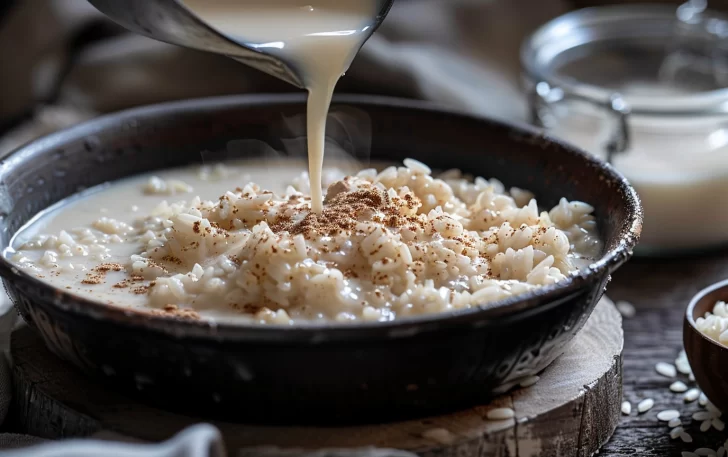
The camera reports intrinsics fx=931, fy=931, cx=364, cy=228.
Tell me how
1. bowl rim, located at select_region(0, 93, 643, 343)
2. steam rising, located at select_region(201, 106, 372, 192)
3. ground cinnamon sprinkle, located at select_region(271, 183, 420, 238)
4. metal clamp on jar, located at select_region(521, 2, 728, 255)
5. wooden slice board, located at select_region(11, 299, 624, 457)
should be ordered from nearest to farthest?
bowl rim, located at select_region(0, 93, 643, 343) → wooden slice board, located at select_region(11, 299, 624, 457) → ground cinnamon sprinkle, located at select_region(271, 183, 420, 238) → steam rising, located at select_region(201, 106, 372, 192) → metal clamp on jar, located at select_region(521, 2, 728, 255)

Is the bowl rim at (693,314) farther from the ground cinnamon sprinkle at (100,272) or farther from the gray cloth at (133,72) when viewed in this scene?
the gray cloth at (133,72)

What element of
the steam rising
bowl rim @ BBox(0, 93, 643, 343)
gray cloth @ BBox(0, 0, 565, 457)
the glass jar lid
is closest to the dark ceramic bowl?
bowl rim @ BBox(0, 93, 643, 343)

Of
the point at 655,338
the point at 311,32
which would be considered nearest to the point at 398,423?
the point at 311,32

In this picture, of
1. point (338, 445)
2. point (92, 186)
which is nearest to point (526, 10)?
point (92, 186)

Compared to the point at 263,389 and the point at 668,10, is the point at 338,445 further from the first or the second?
the point at 668,10

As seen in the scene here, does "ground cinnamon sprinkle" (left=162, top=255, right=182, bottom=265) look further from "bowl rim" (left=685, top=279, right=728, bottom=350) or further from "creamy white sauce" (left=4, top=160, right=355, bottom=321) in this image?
"bowl rim" (left=685, top=279, right=728, bottom=350)

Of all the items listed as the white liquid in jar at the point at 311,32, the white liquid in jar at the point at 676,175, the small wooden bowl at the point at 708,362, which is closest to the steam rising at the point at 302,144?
the white liquid in jar at the point at 311,32
